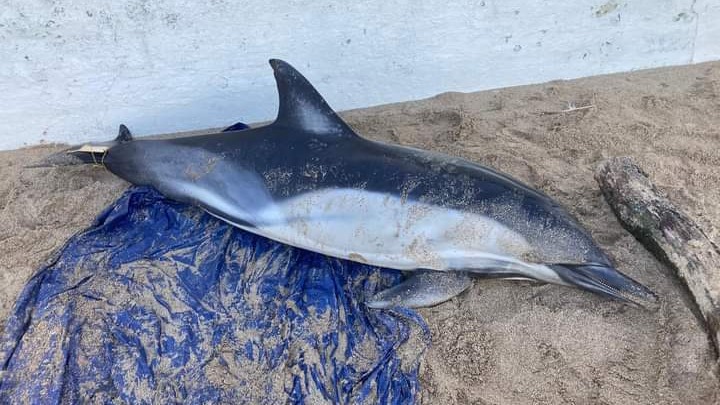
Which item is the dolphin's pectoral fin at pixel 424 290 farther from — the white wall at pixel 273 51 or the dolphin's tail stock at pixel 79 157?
the dolphin's tail stock at pixel 79 157

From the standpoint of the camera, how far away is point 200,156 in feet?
11.9

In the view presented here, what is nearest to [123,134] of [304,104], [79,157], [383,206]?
[79,157]

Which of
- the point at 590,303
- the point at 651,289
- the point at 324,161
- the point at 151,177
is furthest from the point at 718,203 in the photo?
the point at 151,177

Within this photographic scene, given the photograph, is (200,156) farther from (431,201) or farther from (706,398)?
(706,398)

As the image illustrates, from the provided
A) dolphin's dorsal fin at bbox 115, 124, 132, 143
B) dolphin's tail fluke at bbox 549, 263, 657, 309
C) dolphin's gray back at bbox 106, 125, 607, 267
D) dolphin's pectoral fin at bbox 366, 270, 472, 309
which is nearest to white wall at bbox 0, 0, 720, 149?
dolphin's dorsal fin at bbox 115, 124, 132, 143

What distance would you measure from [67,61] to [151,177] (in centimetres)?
130

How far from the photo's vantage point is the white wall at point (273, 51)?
4164mm

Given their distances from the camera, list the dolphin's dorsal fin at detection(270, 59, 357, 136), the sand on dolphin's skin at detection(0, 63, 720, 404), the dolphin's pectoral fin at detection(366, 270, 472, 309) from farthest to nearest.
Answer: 1. the dolphin's dorsal fin at detection(270, 59, 357, 136)
2. the dolphin's pectoral fin at detection(366, 270, 472, 309)
3. the sand on dolphin's skin at detection(0, 63, 720, 404)

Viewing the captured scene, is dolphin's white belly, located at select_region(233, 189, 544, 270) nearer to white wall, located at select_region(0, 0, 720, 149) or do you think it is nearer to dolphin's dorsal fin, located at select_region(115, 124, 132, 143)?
white wall, located at select_region(0, 0, 720, 149)

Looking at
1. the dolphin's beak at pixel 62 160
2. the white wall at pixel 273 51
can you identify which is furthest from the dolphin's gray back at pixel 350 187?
the white wall at pixel 273 51

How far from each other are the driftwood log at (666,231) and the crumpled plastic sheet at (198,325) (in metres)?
1.46

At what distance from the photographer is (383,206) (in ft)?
10.6

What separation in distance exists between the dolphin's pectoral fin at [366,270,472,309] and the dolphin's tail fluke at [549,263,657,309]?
0.54 m

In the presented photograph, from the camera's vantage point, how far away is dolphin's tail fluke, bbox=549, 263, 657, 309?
2965 mm
